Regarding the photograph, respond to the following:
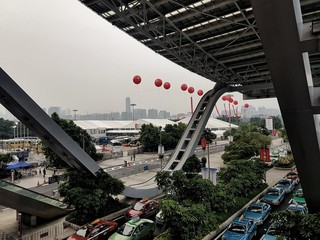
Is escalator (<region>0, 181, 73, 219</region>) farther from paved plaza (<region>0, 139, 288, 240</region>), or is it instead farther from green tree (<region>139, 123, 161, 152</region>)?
green tree (<region>139, 123, 161, 152</region>)

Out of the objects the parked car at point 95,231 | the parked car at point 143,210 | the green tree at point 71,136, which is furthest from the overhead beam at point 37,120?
the green tree at point 71,136

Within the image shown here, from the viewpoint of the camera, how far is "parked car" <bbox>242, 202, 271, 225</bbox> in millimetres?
12706

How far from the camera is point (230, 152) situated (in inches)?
1337

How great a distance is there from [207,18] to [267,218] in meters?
12.0

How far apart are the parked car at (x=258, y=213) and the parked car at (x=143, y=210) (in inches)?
211

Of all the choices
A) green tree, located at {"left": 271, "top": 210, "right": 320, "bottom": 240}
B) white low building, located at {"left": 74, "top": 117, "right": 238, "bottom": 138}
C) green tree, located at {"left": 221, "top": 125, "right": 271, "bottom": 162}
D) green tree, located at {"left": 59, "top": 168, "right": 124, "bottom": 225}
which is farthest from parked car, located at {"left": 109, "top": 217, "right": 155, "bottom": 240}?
white low building, located at {"left": 74, "top": 117, "right": 238, "bottom": 138}

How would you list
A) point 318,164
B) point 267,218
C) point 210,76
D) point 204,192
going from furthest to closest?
point 210,76
point 267,218
point 204,192
point 318,164

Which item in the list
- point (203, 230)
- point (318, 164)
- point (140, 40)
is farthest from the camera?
point (140, 40)

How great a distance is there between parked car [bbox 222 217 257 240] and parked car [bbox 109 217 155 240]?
3.59 m

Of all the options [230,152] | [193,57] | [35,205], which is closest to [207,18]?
[193,57]

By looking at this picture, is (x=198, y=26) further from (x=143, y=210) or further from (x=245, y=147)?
(x=245, y=147)

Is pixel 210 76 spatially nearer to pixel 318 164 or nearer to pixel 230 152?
pixel 230 152

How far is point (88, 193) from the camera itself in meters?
13.9

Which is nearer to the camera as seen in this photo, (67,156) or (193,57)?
(67,156)
